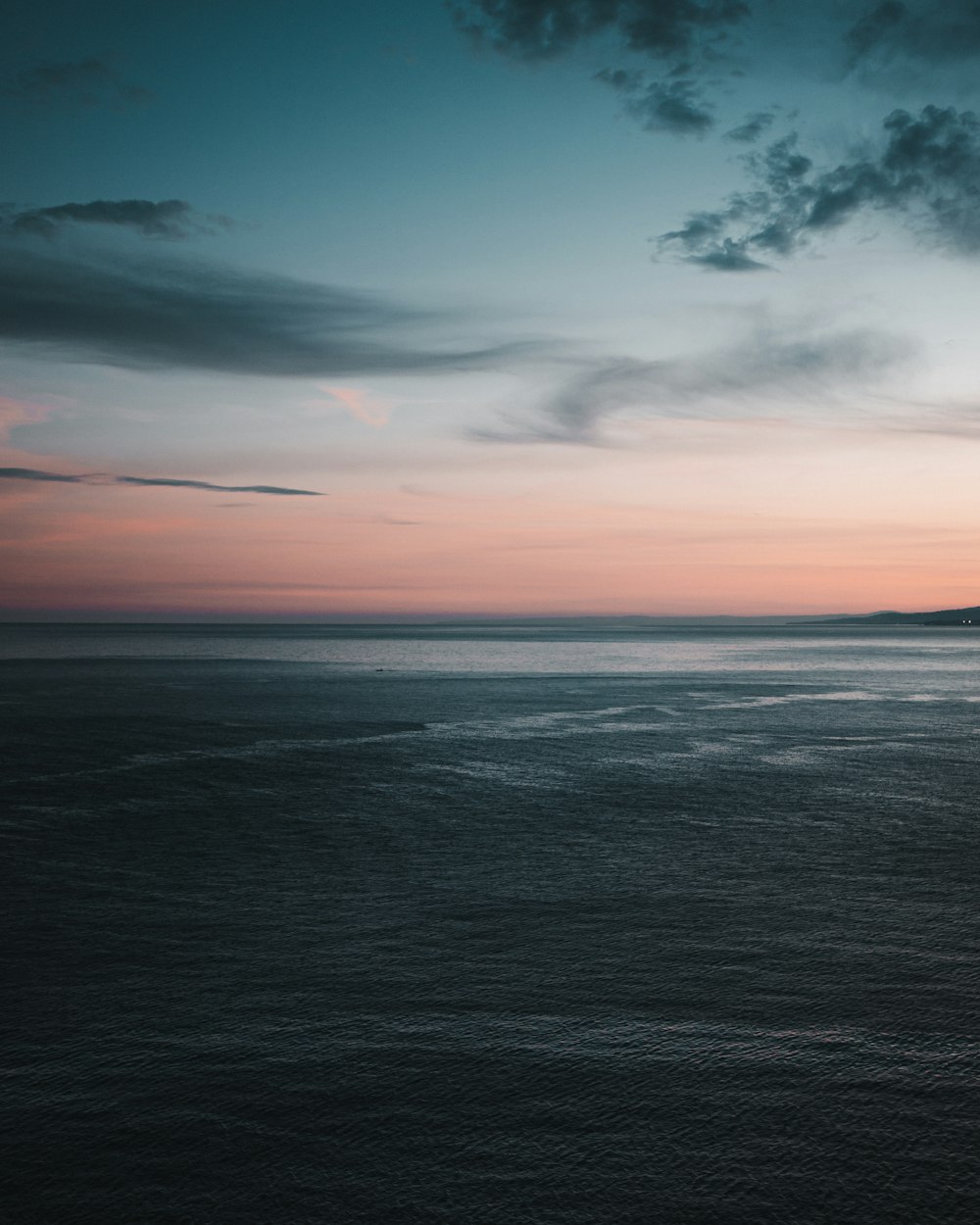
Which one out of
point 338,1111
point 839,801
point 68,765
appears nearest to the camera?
point 338,1111

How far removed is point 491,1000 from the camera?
15.7 m

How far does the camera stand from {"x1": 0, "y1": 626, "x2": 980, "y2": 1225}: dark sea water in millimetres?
10867

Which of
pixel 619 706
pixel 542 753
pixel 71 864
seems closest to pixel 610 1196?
pixel 71 864

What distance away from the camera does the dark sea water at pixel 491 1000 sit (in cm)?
1087

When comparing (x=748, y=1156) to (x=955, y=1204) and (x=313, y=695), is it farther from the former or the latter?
(x=313, y=695)

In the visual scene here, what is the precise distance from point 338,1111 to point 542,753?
35.2 m

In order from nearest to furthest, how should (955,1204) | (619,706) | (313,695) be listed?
(955,1204) → (619,706) → (313,695)

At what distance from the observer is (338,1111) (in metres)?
12.3

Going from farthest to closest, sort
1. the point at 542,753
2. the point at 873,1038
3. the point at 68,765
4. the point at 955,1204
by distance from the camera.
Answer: the point at 542,753, the point at 68,765, the point at 873,1038, the point at 955,1204

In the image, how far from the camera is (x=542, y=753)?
47125 millimetres

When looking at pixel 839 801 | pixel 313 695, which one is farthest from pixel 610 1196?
pixel 313 695

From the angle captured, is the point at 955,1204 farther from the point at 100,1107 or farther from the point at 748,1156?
the point at 100,1107

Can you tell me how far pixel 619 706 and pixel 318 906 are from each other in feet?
180

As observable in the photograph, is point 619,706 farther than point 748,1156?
Yes
